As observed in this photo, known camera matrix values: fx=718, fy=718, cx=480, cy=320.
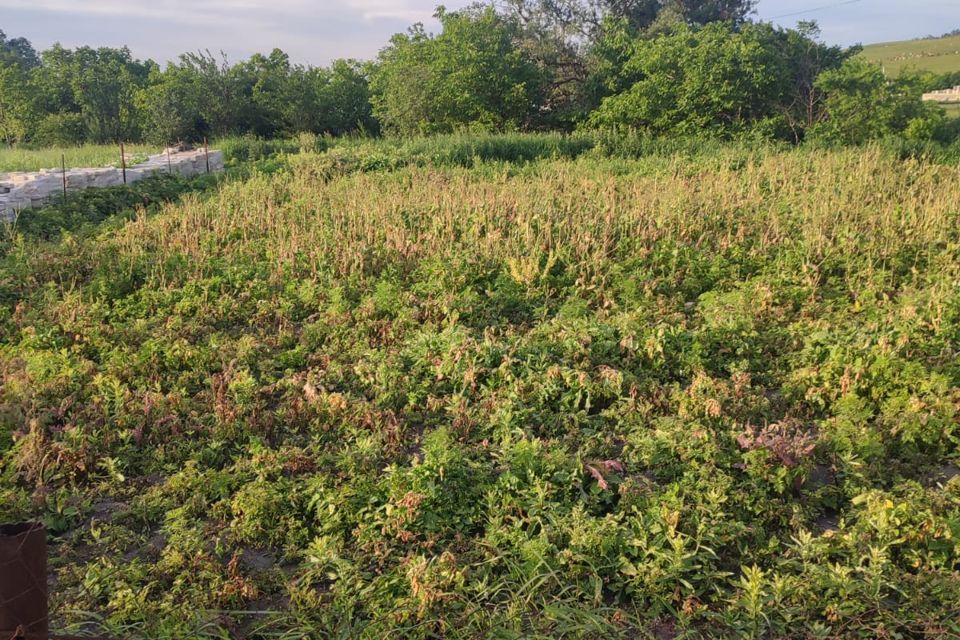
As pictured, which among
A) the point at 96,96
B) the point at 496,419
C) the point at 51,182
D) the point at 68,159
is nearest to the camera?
the point at 496,419

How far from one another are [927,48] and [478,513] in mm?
74300

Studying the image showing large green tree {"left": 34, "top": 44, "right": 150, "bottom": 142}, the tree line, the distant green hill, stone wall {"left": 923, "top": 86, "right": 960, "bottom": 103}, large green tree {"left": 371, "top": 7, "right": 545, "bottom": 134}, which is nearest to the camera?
the tree line

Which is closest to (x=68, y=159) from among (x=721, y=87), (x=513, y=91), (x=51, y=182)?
(x=51, y=182)

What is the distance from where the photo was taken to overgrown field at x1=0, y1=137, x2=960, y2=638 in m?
3.46

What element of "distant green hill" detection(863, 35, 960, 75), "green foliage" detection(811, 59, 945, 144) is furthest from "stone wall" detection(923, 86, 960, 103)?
"green foliage" detection(811, 59, 945, 144)

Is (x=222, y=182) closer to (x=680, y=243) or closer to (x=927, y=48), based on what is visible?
(x=680, y=243)

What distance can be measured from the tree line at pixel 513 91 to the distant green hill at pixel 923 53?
1048 inches

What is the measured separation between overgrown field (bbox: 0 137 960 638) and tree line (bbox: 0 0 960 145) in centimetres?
1282

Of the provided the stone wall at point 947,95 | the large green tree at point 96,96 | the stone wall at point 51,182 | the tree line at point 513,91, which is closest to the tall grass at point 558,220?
the stone wall at point 51,182

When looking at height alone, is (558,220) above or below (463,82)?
below

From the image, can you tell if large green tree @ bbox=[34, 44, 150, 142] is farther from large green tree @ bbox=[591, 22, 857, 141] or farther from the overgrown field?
the overgrown field

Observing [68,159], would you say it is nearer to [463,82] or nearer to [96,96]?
[96,96]

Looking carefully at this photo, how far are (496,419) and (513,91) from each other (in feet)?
67.3

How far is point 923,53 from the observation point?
58.3 meters
